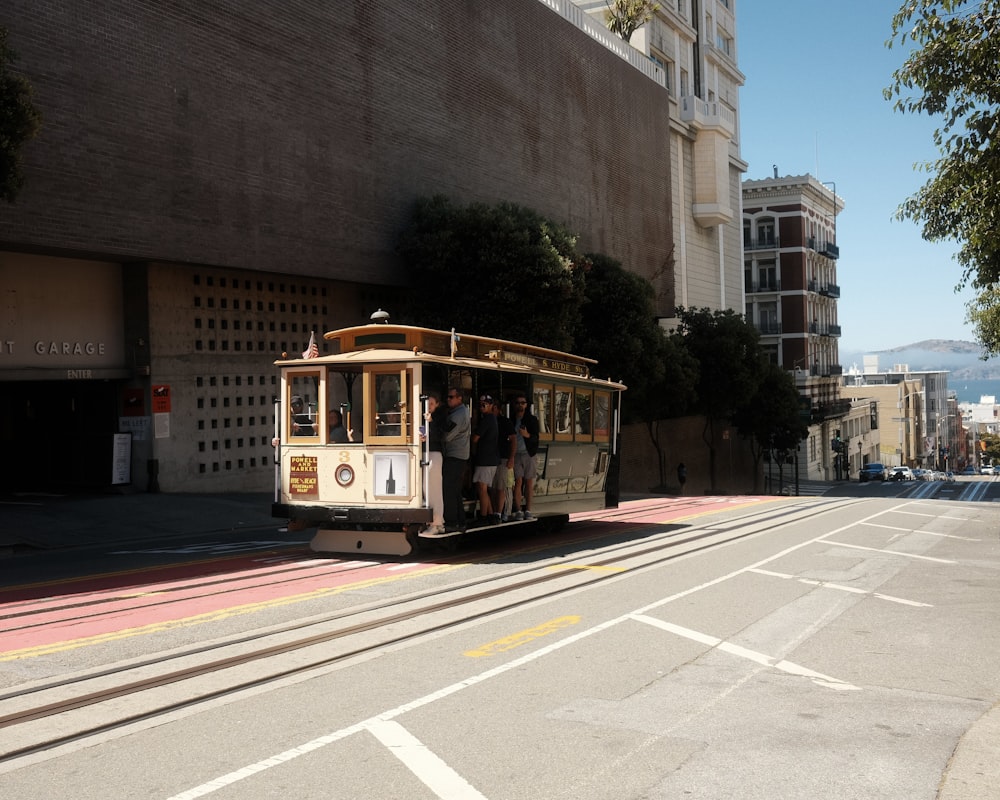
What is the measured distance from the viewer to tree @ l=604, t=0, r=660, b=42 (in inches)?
2009

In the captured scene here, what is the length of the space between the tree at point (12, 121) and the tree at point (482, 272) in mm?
13613

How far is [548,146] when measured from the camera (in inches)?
1483

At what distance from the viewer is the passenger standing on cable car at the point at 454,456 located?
13.1 meters

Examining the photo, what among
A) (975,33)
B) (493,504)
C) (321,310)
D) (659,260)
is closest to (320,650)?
(493,504)

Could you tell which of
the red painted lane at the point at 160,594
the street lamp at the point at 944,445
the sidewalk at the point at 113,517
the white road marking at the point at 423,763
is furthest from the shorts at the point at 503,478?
the street lamp at the point at 944,445

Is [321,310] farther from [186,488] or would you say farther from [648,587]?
[648,587]

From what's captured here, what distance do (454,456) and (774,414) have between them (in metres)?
43.4

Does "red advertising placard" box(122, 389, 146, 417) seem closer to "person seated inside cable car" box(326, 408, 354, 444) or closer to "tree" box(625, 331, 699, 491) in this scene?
"person seated inside cable car" box(326, 408, 354, 444)

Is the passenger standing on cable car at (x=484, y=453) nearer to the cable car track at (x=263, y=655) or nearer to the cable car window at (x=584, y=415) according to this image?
the cable car track at (x=263, y=655)

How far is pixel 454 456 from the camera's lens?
13.2m

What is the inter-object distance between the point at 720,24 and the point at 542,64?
3470 centimetres

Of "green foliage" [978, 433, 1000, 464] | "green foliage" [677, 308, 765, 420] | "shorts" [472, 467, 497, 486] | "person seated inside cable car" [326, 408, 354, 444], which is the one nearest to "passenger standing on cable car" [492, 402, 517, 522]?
"shorts" [472, 467, 497, 486]

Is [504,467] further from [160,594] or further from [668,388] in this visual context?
[668,388]

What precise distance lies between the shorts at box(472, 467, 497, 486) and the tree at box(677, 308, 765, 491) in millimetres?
34051
